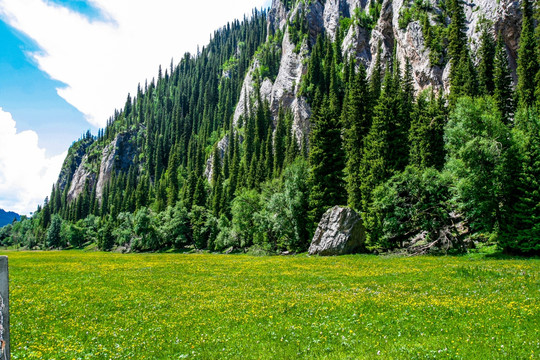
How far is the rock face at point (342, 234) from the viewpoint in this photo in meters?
41.9

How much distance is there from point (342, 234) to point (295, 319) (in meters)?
30.8

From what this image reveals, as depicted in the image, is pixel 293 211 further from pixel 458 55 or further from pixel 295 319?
pixel 458 55

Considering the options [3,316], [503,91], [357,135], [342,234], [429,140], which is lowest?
[342,234]

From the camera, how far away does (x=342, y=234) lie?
4197 cm

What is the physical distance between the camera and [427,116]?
165 feet

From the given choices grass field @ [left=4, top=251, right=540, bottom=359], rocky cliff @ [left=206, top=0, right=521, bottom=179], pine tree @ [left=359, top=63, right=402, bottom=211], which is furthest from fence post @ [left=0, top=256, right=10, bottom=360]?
rocky cliff @ [left=206, top=0, right=521, bottom=179]

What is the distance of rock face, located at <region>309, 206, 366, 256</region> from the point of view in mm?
41938

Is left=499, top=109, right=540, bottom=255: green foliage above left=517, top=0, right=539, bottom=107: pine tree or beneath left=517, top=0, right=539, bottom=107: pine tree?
beneath

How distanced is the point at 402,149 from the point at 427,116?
36.0 ft

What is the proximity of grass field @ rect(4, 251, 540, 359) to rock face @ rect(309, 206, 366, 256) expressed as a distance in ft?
67.7

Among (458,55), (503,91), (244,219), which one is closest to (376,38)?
(458,55)

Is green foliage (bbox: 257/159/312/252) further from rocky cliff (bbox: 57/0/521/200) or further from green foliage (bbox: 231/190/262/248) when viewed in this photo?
rocky cliff (bbox: 57/0/521/200)

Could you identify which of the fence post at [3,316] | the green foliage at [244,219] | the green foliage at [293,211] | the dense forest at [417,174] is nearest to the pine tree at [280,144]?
the dense forest at [417,174]

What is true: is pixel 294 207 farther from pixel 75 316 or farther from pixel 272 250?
pixel 75 316
